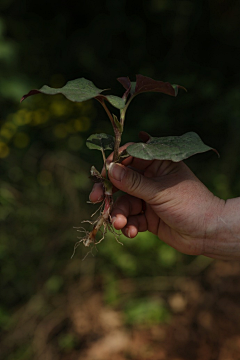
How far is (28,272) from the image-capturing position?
2.28m

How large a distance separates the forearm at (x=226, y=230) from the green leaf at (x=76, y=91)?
2.26ft

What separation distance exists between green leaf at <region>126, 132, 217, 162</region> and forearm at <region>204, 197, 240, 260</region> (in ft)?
1.28

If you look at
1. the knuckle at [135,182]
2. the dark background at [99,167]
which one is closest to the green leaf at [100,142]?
the knuckle at [135,182]

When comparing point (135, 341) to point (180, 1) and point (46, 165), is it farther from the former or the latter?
point (180, 1)

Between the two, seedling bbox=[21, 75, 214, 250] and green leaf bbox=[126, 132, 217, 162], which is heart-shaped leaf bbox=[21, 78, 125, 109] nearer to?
seedling bbox=[21, 75, 214, 250]

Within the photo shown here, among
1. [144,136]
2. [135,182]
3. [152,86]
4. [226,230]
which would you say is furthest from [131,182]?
[226,230]

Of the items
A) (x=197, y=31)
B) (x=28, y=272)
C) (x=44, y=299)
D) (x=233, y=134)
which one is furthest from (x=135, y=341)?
(x=197, y=31)

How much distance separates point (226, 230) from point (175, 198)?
25 centimetres

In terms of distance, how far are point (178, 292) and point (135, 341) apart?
0.50 metres

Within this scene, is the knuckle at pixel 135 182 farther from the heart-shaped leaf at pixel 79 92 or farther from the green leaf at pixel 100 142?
the heart-shaped leaf at pixel 79 92

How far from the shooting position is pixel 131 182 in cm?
114

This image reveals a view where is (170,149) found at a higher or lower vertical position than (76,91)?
lower

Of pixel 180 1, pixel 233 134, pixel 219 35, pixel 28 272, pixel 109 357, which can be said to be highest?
pixel 180 1

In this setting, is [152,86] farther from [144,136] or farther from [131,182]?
[131,182]
